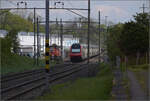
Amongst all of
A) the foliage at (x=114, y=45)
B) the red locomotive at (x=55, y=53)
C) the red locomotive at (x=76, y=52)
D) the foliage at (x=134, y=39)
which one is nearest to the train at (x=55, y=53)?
the red locomotive at (x=55, y=53)

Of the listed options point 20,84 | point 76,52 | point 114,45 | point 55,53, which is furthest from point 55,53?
point 20,84

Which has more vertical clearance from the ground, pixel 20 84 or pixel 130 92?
pixel 130 92

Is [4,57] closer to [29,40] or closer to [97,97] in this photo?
[97,97]

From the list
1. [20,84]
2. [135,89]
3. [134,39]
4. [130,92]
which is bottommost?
[20,84]

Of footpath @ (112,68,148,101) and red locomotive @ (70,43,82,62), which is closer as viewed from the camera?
footpath @ (112,68,148,101)

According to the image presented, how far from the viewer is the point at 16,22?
4309 inches

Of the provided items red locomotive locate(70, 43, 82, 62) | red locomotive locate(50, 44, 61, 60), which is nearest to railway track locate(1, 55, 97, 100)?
red locomotive locate(70, 43, 82, 62)

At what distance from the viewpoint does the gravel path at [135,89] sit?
1441 centimetres

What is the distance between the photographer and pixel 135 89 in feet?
51.5

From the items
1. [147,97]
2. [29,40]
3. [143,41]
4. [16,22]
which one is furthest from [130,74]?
[16,22]

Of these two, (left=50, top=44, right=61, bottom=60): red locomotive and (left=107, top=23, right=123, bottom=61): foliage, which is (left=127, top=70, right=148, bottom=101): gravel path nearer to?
(left=107, top=23, right=123, bottom=61): foliage

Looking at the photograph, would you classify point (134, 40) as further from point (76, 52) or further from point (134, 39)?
point (76, 52)

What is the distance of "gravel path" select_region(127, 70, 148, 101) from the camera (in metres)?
14.4

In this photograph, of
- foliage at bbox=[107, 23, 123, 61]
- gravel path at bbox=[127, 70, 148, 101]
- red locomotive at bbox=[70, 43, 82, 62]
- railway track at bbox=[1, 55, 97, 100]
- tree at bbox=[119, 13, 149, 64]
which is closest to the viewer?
gravel path at bbox=[127, 70, 148, 101]
